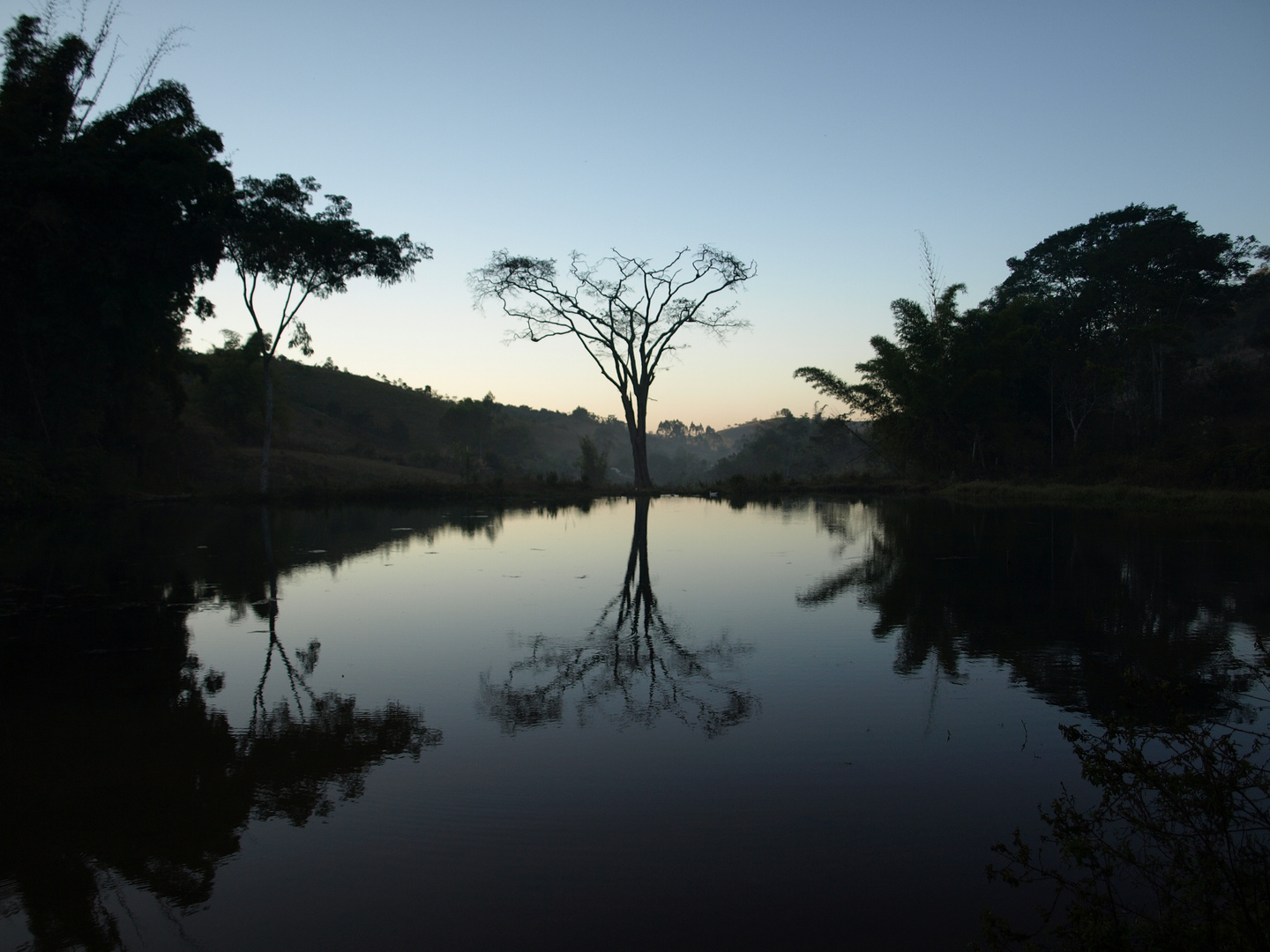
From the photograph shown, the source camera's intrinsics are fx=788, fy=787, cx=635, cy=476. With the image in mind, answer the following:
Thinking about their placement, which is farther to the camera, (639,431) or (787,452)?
(787,452)

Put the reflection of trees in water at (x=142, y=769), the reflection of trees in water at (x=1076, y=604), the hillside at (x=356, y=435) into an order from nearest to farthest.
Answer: the reflection of trees in water at (x=142, y=769)
the reflection of trees in water at (x=1076, y=604)
the hillside at (x=356, y=435)

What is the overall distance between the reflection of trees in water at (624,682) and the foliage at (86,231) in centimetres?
1820

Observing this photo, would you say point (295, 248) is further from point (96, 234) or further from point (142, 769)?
point (142, 769)

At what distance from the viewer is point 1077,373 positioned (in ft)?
92.5

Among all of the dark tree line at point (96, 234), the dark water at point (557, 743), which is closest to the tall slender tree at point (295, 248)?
the dark tree line at point (96, 234)

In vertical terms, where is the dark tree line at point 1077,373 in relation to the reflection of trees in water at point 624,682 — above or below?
above

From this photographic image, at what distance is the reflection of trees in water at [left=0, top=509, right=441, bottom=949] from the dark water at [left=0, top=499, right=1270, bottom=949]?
18mm

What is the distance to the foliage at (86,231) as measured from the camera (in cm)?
1788

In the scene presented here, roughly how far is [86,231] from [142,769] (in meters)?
19.2

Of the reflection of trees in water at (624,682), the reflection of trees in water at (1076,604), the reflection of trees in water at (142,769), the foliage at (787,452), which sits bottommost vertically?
the reflection of trees in water at (142,769)

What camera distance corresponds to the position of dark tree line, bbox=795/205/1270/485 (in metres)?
27.6

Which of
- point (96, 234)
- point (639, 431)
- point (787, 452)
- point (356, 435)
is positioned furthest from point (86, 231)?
point (787, 452)

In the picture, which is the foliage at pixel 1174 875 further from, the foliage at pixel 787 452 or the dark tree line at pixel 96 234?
the foliage at pixel 787 452

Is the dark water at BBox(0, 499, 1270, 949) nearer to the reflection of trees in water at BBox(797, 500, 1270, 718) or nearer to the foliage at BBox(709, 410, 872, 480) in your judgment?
the reflection of trees in water at BBox(797, 500, 1270, 718)
